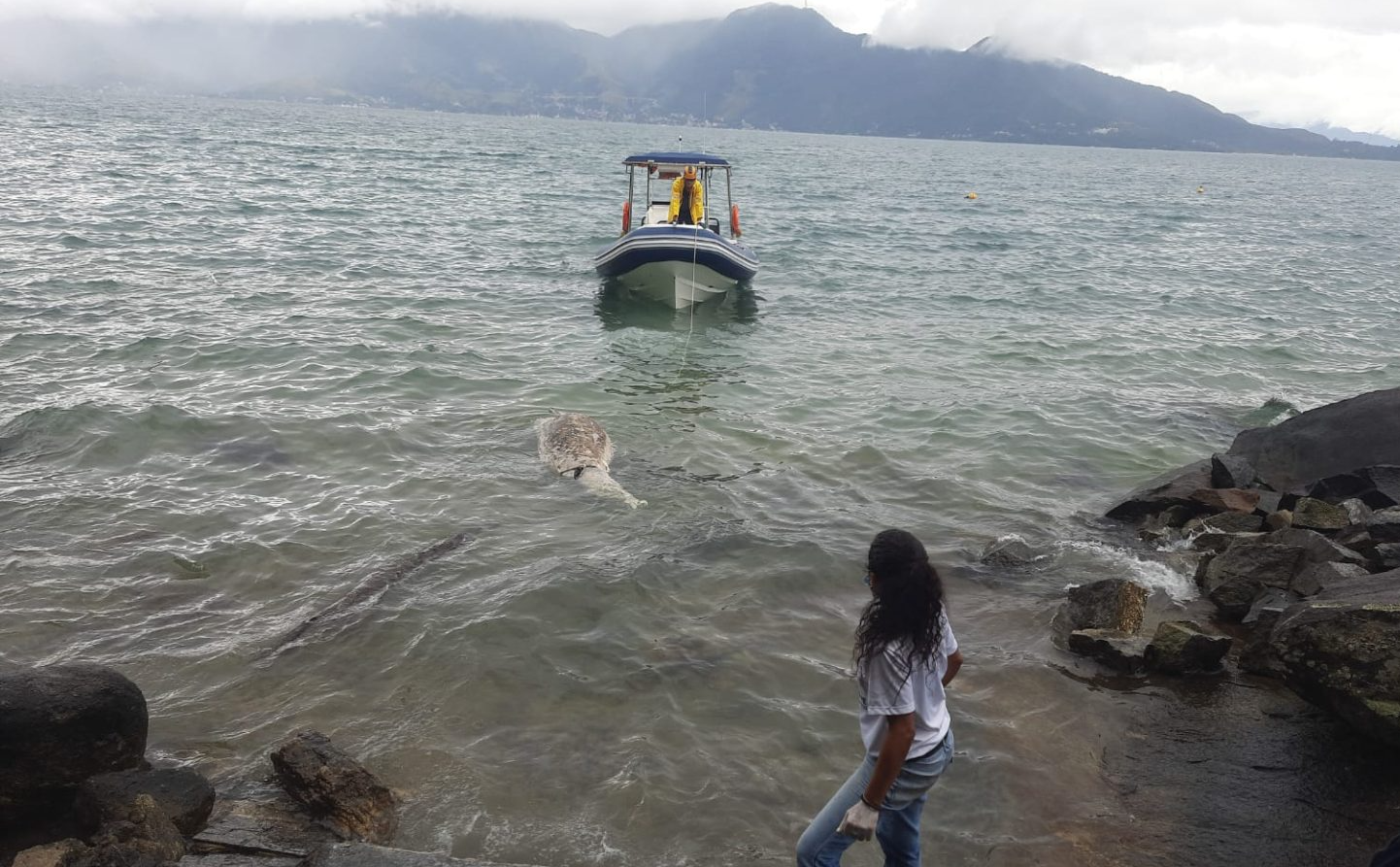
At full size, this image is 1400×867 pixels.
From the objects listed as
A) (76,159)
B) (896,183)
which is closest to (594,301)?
(76,159)

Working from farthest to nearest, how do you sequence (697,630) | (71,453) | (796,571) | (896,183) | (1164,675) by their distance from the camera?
(896,183), (71,453), (796,571), (697,630), (1164,675)

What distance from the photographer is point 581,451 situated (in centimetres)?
1140

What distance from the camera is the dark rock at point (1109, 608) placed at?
7.55 metres

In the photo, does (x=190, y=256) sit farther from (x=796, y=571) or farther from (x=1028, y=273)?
(x=1028, y=273)

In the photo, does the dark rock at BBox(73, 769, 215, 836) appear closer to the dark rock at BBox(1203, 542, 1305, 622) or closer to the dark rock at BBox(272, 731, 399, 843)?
the dark rock at BBox(272, 731, 399, 843)

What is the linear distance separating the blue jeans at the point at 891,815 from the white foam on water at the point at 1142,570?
17.4 feet

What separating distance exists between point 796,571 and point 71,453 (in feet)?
27.3

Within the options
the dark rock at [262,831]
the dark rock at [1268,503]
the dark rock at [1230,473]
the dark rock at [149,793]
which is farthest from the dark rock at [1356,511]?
the dark rock at [149,793]

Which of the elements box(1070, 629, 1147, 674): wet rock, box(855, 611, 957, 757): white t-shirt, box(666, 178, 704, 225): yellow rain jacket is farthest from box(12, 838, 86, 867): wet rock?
box(666, 178, 704, 225): yellow rain jacket

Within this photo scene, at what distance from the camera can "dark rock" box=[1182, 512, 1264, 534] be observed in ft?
31.4

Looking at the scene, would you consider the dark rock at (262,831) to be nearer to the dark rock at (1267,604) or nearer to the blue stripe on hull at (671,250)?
the dark rock at (1267,604)

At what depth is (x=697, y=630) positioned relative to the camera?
7.67 meters

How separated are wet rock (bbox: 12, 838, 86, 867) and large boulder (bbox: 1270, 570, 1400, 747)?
6.59 metres

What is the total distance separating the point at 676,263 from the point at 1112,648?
580 inches
